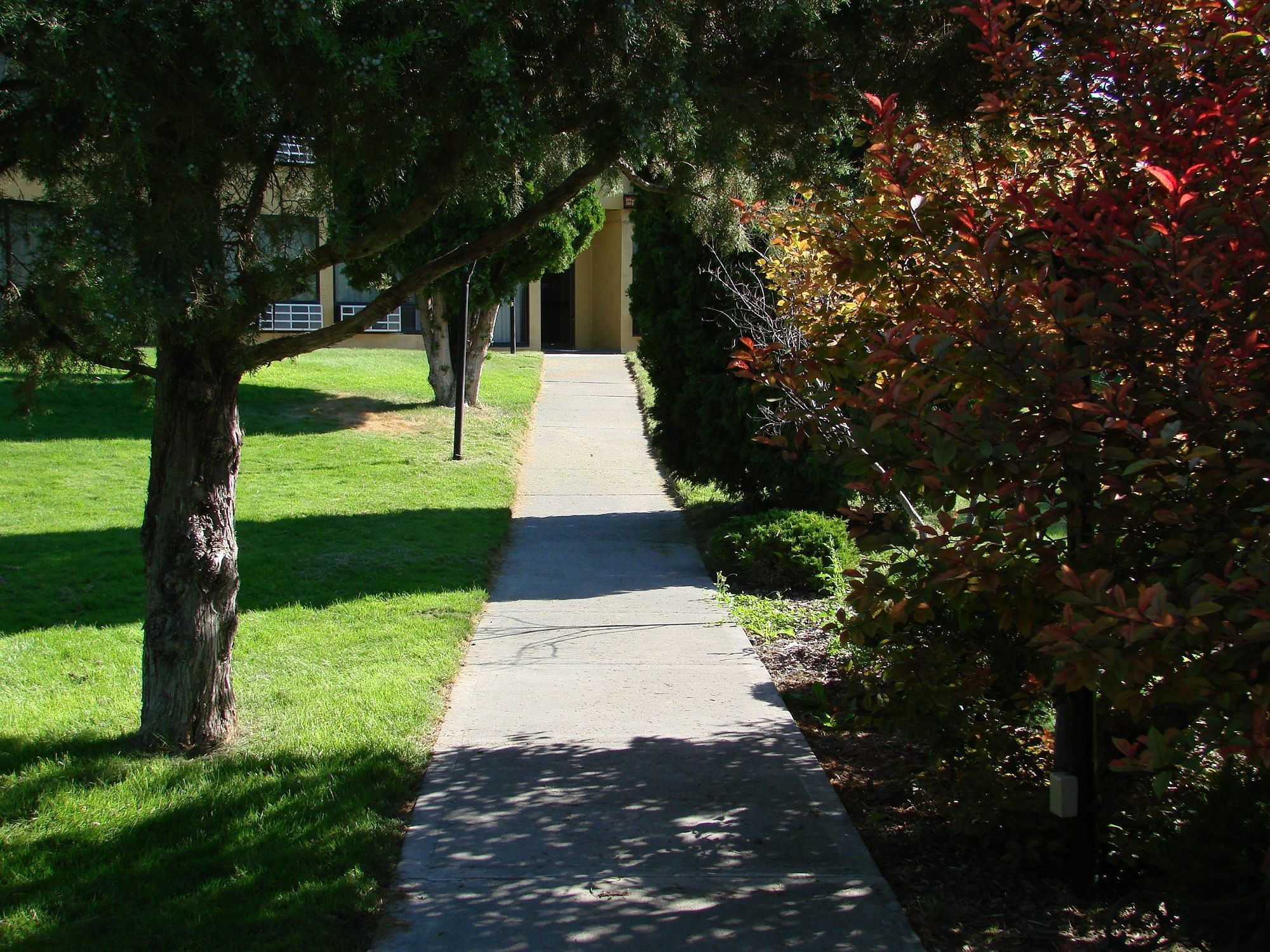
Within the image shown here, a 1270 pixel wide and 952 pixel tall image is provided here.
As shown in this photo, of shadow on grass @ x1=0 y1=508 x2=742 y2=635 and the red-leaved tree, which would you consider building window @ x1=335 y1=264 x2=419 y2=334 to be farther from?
the red-leaved tree

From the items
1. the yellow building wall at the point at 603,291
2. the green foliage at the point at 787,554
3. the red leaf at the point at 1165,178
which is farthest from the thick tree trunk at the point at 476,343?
the red leaf at the point at 1165,178

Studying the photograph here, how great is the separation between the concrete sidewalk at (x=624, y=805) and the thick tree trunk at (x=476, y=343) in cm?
969

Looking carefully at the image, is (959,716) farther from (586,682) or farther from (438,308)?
(438,308)

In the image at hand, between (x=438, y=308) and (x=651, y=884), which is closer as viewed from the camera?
(x=651, y=884)

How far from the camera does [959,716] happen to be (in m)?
4.37

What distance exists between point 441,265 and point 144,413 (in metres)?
11.5

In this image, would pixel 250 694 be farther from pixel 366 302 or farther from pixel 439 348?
pixel 366 302

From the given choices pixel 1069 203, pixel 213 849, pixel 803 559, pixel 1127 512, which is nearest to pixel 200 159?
pixel 213 849

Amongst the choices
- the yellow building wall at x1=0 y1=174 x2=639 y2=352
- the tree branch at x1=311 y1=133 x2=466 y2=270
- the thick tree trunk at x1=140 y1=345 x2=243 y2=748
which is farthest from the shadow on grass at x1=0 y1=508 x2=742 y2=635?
the yellow building wall at x1=0 y1=174 x2=639 y2=352

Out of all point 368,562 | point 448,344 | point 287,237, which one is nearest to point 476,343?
point 448,344

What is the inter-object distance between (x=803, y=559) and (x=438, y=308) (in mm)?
10529

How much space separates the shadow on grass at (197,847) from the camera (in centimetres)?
371

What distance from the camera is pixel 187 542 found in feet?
16.6

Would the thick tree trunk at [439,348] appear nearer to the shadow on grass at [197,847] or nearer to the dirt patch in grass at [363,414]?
the dirt patch in grass at [363,414]
